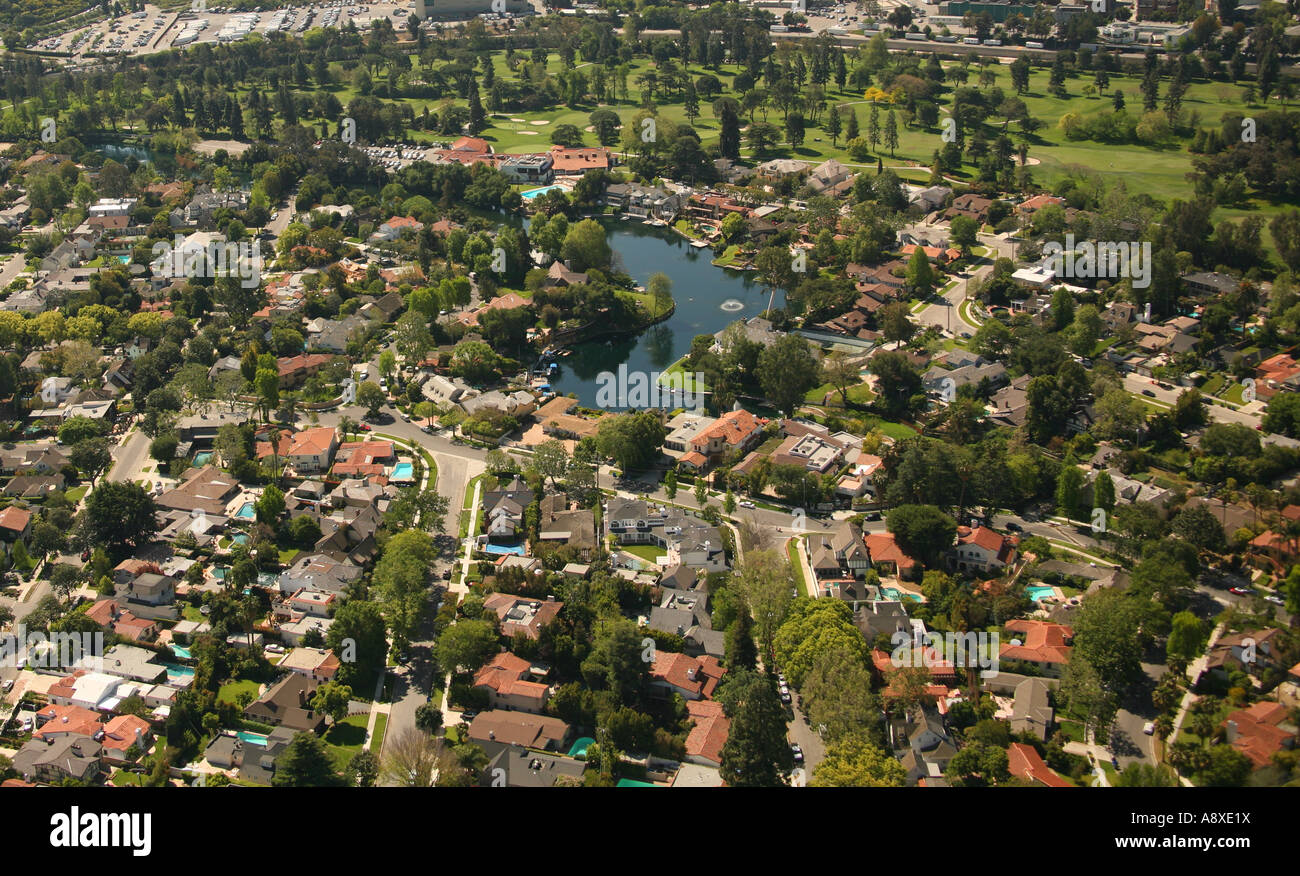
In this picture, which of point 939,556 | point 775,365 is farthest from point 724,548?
point 775,365

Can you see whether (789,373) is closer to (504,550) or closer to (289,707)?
(504,550)

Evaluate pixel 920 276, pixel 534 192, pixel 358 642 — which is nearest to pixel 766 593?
Answer: pixel 358 642

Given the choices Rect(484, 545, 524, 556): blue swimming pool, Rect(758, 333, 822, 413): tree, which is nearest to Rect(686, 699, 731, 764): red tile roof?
Rect(484, 545, 524, 556): blue swimming pool

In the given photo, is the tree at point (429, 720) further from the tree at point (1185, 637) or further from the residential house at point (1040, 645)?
the tree at point (1185, 637)

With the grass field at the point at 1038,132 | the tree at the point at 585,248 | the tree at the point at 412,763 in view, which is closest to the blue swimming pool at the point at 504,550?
the tree at the point at 412,763

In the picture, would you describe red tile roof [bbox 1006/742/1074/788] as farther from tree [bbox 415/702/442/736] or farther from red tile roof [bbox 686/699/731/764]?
tree [bbox 415/702/442/736]

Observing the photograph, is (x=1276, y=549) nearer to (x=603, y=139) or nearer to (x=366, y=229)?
(x=366, y=229)
